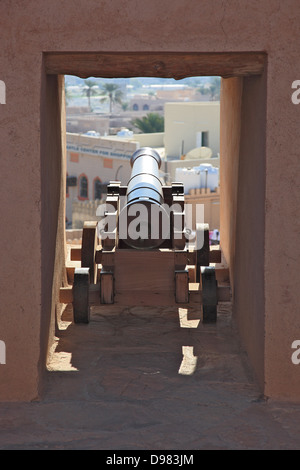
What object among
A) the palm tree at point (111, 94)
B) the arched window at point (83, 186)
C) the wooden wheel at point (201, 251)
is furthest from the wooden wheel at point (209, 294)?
the palm tree at point (111, 94)

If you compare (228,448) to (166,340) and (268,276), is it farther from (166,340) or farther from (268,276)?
(166,340)

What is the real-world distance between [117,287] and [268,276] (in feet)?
6.16

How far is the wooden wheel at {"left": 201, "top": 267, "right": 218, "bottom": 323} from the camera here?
553 cm

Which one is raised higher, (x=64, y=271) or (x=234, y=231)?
(x=234, y=231)

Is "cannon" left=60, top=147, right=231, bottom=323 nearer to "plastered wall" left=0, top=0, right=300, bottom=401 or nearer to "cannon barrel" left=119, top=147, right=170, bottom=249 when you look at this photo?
"cannon barrel" left=119, top=147, right=170, bottom=249

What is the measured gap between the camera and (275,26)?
3908mm

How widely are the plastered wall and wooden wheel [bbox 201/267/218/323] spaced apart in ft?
3.61

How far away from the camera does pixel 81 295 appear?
5.55 metres

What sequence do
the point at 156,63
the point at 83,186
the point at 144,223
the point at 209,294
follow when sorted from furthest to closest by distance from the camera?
the point at 83,186
the point at 144,223
the point at 209,294
the point at 156,63

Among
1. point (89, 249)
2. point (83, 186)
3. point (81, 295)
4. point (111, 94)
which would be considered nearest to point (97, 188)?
point (83, 186)

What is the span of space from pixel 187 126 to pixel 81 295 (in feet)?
93.5

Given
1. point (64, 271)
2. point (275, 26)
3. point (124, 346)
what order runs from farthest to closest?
1. point (64, 271)
2. point (124, 346)
3. point (275, 26)

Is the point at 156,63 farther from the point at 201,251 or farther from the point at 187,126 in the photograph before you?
the point at 187,126
